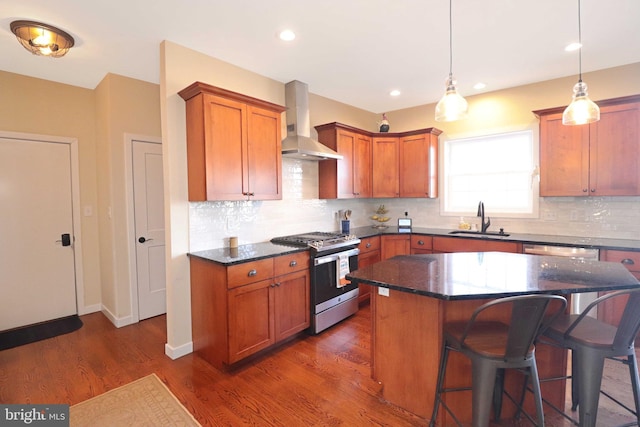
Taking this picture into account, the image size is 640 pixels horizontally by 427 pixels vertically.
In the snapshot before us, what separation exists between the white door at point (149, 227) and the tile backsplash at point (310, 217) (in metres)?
1.24

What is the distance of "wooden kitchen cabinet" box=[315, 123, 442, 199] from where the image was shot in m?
4.22

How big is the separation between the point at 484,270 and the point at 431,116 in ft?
11.1

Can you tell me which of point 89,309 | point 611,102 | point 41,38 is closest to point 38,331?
point 89,309

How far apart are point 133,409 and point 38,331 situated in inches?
86.3

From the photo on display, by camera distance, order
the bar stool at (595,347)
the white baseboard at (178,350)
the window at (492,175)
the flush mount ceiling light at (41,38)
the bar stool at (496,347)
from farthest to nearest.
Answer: the window at (492,175)
the white baseboard at (178,350)
the flush mount ceiling light at (41,38)
the bar stool at (595,347)
the bar stool at (496,347)

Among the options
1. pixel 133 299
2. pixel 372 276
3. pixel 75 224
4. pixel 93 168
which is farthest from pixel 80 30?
pixel 372 276

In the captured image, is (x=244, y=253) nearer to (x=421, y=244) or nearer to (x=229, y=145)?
(x=229, y=145)

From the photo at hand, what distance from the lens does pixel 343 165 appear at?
4262 mm

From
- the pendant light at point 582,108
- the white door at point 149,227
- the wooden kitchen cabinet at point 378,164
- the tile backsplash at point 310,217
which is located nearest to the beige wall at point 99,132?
the white door at point 149,227

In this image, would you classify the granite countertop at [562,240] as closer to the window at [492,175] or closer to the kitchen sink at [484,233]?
the kitchen sink at [484,233]

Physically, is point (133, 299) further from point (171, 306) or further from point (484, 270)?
point (484, 270)

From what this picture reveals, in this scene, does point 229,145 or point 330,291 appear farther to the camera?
point 330,291

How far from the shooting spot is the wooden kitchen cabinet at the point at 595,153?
3.19m

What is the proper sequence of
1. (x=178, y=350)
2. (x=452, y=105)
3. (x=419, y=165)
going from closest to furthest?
1. (x=452, y=105)
2. (x=178, y=350)
3. (x=419, y=165)
